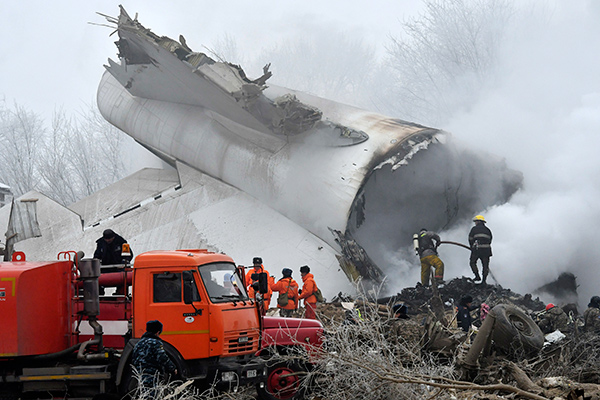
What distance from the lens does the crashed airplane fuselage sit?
13.5 m

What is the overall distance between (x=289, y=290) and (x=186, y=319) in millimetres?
4677

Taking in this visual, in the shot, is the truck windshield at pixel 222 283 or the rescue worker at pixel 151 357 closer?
the rescue worker at pixel 151 357

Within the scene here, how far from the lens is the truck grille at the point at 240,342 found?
21.4 feet

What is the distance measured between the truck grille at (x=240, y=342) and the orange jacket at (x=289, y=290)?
13.1ft

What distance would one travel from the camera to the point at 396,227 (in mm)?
15016

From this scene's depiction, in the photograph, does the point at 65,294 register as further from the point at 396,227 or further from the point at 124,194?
the point at 124,194

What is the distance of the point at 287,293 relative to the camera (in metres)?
11.0

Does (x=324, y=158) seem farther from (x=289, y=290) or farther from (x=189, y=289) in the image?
(x=189, y=289)

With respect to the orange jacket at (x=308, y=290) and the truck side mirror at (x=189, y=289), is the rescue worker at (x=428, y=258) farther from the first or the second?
the truck side mirror at (x=189, y=289)

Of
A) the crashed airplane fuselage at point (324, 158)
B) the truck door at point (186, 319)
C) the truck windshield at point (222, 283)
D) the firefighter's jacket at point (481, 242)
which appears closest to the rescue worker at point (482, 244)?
the firefighter's jacket at point (481, 242)

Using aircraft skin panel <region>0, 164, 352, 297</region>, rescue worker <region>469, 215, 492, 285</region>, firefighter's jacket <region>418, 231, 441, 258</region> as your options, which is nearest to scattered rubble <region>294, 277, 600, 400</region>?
rescue worker <region>469, 215, 492, 285</region>

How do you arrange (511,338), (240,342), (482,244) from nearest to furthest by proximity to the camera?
(240,342)
(511,338)
(482,244)

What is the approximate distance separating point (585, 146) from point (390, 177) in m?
4.33

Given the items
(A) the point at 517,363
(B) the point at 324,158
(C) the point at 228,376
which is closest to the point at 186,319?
(C) the point at 228,376
